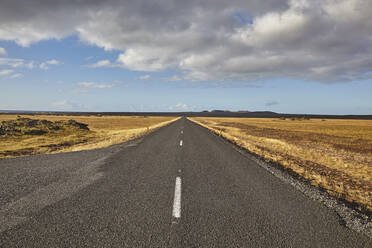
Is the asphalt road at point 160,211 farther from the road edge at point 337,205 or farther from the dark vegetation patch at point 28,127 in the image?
the dark vegetation patch at point 28,127

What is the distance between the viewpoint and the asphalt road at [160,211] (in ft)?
10.7

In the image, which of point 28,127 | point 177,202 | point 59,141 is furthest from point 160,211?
point 28,127

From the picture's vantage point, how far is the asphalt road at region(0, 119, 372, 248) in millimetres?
3268

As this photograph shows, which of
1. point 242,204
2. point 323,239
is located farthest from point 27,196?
point 323,239

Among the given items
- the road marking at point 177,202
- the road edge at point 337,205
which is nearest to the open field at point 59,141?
the road marking at point 177,202

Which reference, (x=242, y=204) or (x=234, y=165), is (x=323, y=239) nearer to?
(x=242, y=204)

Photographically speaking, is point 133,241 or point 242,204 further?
point 242,204

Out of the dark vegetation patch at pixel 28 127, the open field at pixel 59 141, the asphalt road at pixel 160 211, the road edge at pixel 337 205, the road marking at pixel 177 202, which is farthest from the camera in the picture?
the dark vegetation patch at pixel 28 127

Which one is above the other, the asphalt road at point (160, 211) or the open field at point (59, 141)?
the asphalt road at point (160, 211)

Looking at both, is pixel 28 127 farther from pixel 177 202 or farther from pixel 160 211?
pixel 160 211

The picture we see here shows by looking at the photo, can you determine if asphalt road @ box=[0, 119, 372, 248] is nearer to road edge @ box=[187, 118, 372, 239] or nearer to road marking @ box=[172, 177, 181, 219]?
road marking @ box=[172, 177, 181, 219]

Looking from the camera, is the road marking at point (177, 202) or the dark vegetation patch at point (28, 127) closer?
the road marking at point (177, 202)

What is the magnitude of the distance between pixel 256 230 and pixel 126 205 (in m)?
2.67

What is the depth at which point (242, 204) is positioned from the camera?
466cm
